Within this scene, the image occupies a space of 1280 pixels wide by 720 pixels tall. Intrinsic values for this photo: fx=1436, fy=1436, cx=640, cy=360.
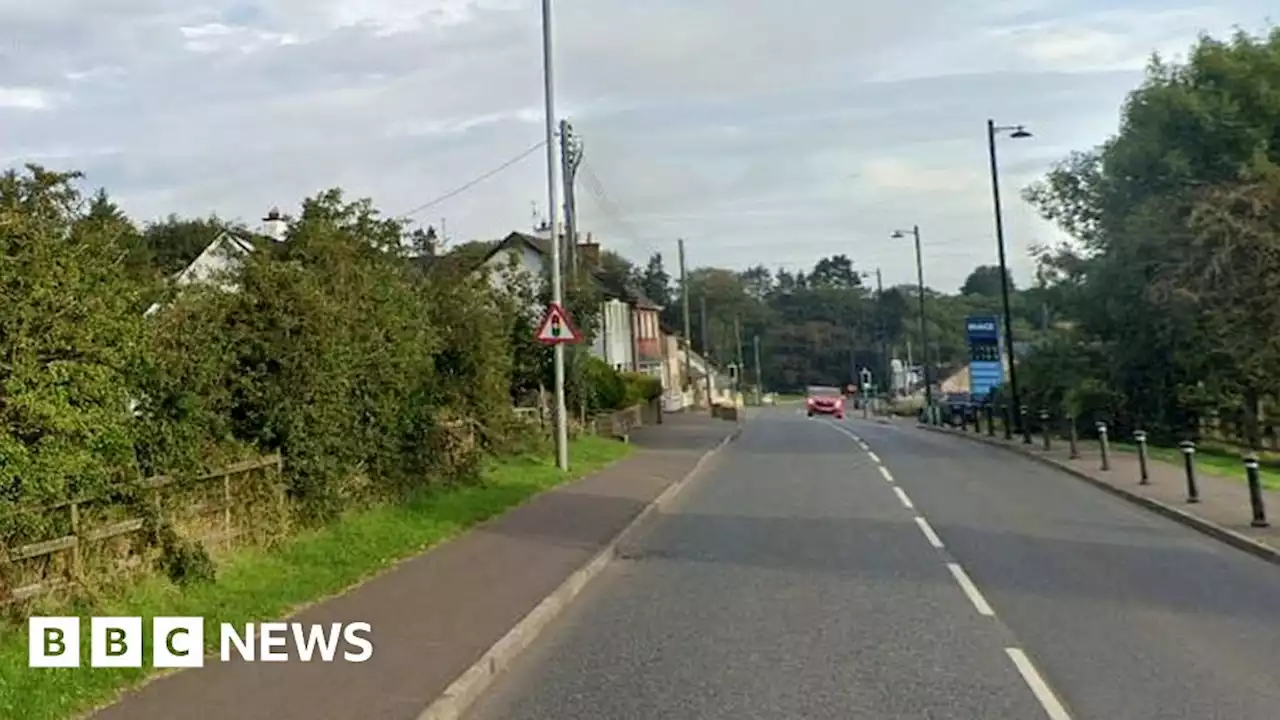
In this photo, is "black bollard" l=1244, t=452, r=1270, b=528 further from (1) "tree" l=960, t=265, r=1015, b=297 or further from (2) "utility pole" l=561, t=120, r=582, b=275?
(1) "tree" l=960, t=265, r=1015, b=297

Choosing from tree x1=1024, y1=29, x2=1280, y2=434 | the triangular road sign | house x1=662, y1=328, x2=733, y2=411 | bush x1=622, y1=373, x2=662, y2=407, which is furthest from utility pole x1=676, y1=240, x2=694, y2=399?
the triangular road sign

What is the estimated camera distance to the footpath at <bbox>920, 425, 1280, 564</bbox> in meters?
16.4

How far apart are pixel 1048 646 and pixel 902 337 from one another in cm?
14953

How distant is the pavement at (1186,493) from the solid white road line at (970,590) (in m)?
3.39

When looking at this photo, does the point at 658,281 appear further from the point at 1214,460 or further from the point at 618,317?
the point at 1214,460

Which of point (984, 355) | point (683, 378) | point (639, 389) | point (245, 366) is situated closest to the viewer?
point (245, 366)

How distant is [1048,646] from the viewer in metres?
9.80

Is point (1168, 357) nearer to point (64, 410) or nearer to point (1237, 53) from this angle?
point (1237, 53)

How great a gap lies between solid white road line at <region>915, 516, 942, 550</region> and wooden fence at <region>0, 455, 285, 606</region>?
286 inches

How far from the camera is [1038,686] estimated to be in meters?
8.48

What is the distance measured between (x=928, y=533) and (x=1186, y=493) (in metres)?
6.56

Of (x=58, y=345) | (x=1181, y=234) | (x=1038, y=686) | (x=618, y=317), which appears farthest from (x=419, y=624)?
(x=618, y=317)

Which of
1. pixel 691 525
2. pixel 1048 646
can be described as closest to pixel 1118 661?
pixel 1048 646

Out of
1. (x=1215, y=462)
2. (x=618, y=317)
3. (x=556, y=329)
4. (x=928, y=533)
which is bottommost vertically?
(x=928, y=533)
